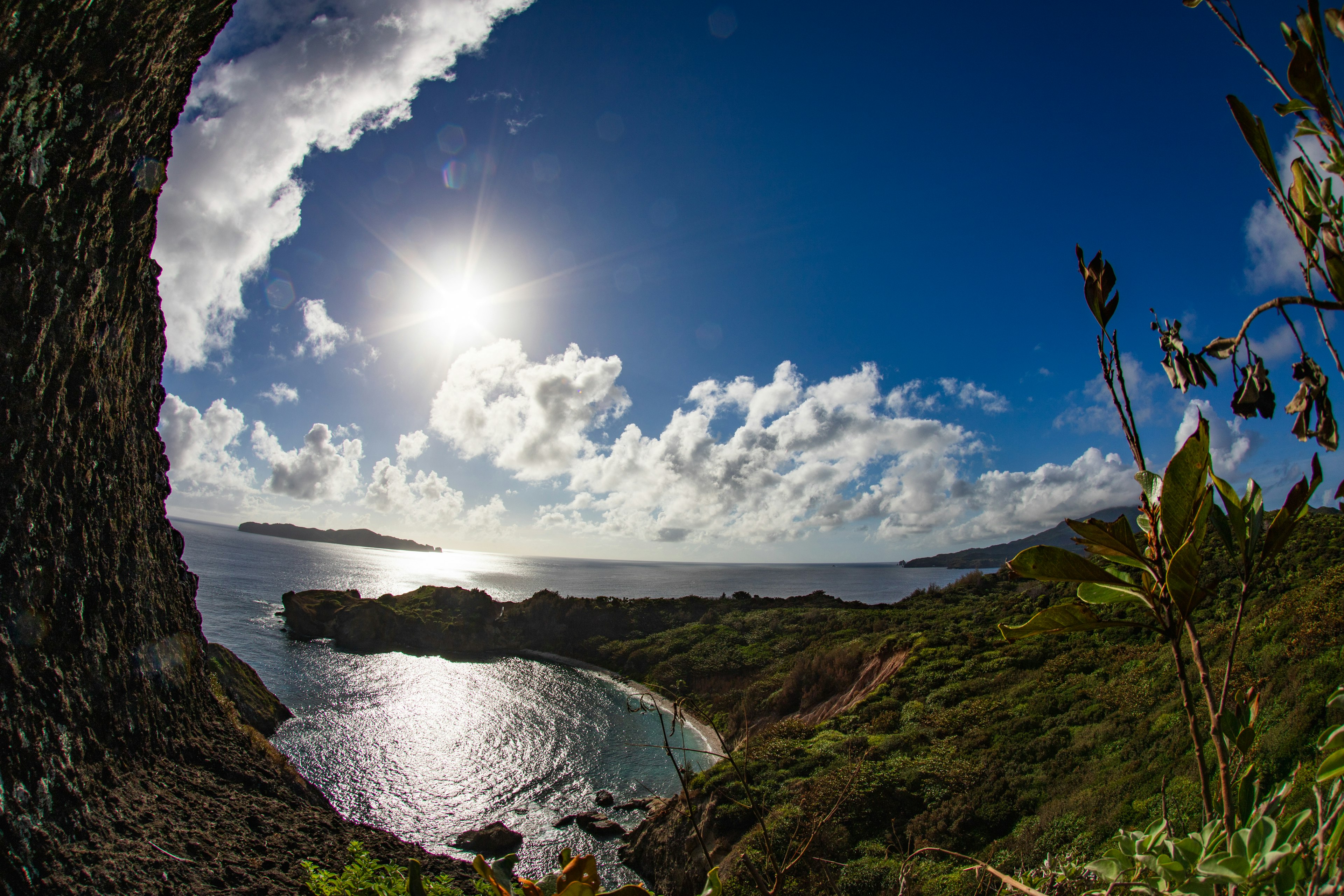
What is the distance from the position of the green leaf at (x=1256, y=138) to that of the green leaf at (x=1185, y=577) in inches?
24.4

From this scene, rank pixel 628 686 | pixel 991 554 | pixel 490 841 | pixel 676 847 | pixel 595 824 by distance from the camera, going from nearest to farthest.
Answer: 1. pixel 676 847
2. pixel 490 841
3. pixel 595 824
4. pixel 628 686
5. pixel 991 554

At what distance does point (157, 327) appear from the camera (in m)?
6.59

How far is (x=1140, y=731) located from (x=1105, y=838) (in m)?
5.07

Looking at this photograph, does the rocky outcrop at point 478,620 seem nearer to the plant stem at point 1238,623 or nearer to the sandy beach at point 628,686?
the sandy beach at point 628,686

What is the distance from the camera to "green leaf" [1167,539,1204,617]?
2.95ft

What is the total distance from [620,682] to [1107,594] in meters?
42.6

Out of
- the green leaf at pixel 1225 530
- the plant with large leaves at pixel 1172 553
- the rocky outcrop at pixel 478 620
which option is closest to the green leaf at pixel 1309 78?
the plant with large leaves at pixel 1172 553

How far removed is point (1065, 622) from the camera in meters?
1.08

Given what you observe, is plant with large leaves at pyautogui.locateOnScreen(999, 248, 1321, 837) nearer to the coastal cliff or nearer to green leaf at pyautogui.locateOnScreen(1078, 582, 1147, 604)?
green leaf at pyautogui.locateOnScreen(1078, 582, 1147, 604)

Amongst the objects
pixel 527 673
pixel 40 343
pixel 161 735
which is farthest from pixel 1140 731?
pixel 527 673

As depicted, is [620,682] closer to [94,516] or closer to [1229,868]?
[94,516]

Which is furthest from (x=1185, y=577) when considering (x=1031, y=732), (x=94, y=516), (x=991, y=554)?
(x=991, y=554)

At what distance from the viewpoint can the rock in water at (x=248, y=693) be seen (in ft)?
74.1

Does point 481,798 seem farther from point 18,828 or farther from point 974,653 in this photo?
point 18,828
